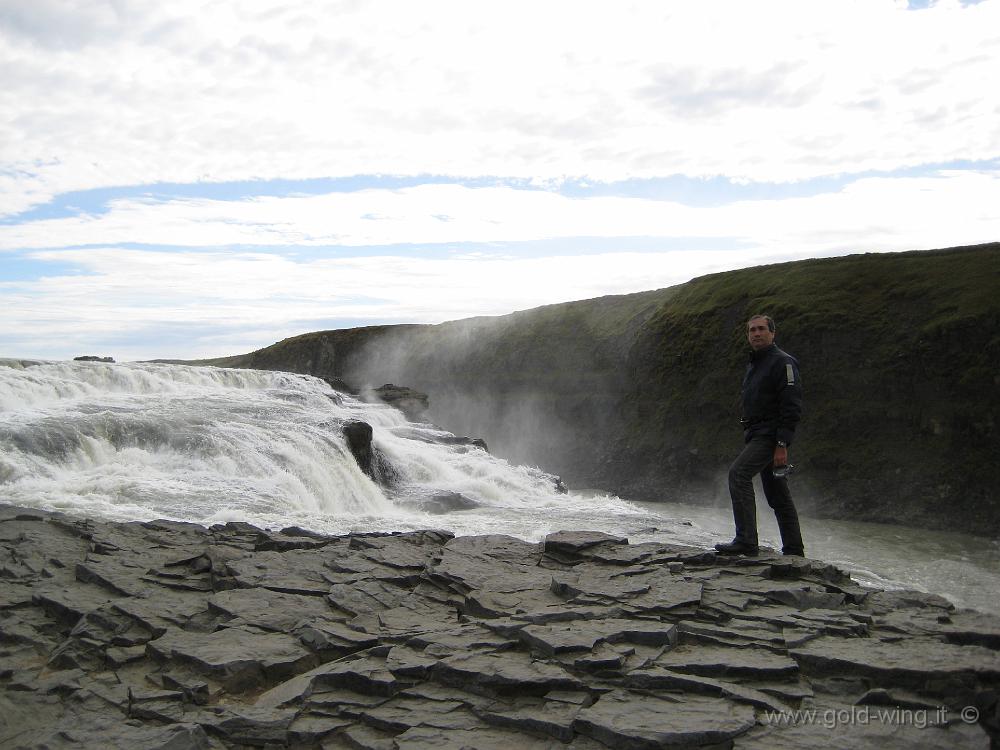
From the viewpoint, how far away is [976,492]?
2559cm

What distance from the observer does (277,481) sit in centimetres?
1895

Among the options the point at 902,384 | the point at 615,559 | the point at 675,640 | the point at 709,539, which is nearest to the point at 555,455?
the point at 902,384

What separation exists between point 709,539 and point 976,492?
48.7 ft

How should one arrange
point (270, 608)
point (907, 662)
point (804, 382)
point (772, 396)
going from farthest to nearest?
point (804, 382)
point (772, 396)
point (270, 608)
point (907, 662)

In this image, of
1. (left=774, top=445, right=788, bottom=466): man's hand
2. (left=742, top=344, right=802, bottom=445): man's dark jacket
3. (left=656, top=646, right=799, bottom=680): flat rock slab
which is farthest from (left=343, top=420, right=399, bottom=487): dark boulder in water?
(left=656, top=646, right=799, bottom=680): flat rock slab

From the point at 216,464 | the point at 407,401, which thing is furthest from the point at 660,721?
the point at 407,401

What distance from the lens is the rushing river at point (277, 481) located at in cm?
1555

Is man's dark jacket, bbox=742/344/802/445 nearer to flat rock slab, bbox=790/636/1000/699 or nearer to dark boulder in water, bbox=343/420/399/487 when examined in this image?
flat rock slab, bbox=790/636/1000/699

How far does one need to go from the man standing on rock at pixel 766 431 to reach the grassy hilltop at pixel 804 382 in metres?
20.0

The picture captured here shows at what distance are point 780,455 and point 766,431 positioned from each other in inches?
14.0

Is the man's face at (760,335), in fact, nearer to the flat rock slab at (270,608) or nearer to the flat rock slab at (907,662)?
the flat rock slab at (907,662)

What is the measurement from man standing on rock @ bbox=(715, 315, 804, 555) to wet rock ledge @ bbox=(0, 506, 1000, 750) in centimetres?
56

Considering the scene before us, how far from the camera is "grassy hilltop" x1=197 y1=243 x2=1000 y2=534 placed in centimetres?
2714

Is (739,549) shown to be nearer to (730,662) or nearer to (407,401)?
(730,662)
